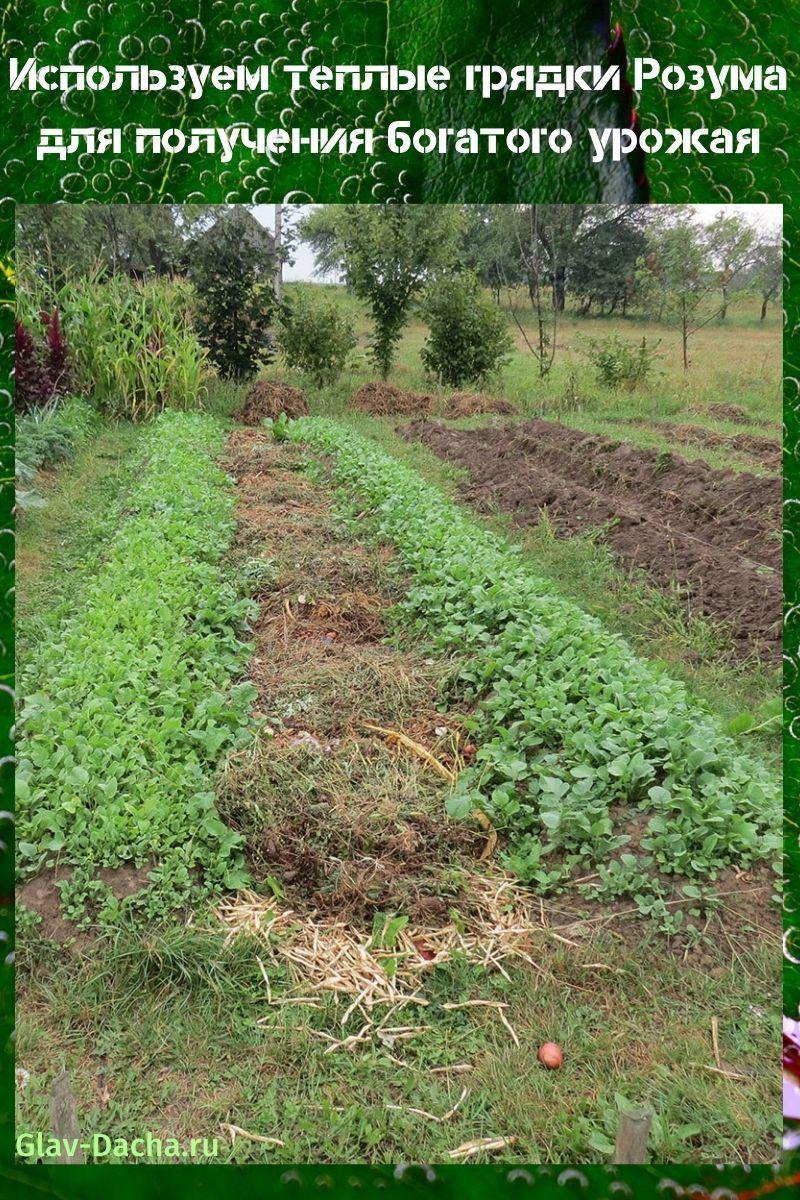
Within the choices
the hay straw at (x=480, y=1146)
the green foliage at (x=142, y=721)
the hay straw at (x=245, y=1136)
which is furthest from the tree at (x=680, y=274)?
the hay straw at (x=245, y=1136)

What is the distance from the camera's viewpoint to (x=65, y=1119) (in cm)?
141

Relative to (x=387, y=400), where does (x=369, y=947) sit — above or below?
below

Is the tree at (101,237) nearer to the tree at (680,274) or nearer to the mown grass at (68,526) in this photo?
the mown grass at (68,526)

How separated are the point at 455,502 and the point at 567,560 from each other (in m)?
0.69

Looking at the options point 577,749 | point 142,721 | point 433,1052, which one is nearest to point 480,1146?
point 433,1052

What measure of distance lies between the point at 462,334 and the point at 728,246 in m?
0.76

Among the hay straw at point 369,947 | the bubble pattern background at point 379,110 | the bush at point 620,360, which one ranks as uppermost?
the bubble pattern background at point 379,110

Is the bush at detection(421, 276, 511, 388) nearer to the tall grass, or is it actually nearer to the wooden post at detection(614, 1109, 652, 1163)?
the tall grass

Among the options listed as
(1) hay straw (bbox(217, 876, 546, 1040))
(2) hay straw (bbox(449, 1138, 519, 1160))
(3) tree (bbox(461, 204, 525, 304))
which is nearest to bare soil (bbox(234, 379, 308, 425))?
(3) tree (bbox(461, 204, 525, 304))

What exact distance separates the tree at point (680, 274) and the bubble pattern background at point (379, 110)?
16cm

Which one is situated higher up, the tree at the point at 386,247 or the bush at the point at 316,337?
the tree at the point at 386,247

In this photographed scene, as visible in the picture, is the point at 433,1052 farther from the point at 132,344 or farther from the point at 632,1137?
the point at 132,344

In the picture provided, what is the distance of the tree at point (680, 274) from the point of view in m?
1.78

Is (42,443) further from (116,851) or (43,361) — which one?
(116,851)
